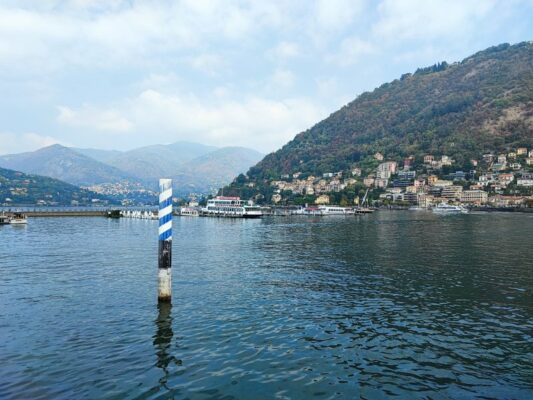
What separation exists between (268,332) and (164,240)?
712 cm

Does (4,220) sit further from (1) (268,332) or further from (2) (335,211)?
(2) (335,211)

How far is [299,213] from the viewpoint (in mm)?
168750

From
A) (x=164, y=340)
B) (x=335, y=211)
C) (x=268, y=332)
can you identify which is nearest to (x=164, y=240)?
(x=164, y=340)

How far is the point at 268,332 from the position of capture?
16234mm

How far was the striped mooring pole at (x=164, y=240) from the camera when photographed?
64.5 ft

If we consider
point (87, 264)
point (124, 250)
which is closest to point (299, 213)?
point (124, 250)

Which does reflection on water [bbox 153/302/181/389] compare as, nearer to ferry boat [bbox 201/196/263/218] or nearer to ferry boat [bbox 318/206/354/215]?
ferry boat [bbox 201/196/263/218]

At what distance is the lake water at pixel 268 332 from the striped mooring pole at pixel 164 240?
879 millimetres

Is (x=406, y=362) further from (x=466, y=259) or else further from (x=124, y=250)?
(x=124, y=250)

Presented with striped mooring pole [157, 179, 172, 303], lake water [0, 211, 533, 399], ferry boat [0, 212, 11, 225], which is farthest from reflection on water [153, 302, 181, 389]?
ferry boat [0, 212, 11, 225]

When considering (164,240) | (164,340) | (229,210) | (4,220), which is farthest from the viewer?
(229,210)

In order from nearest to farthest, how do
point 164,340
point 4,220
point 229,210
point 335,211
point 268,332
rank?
1. point 164,340
2. point 268,332
3. point 4,220
4. point 229,210
5. point 335,211

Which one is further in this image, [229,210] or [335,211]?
[335,211]

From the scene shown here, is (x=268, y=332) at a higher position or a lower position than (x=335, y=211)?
lower
